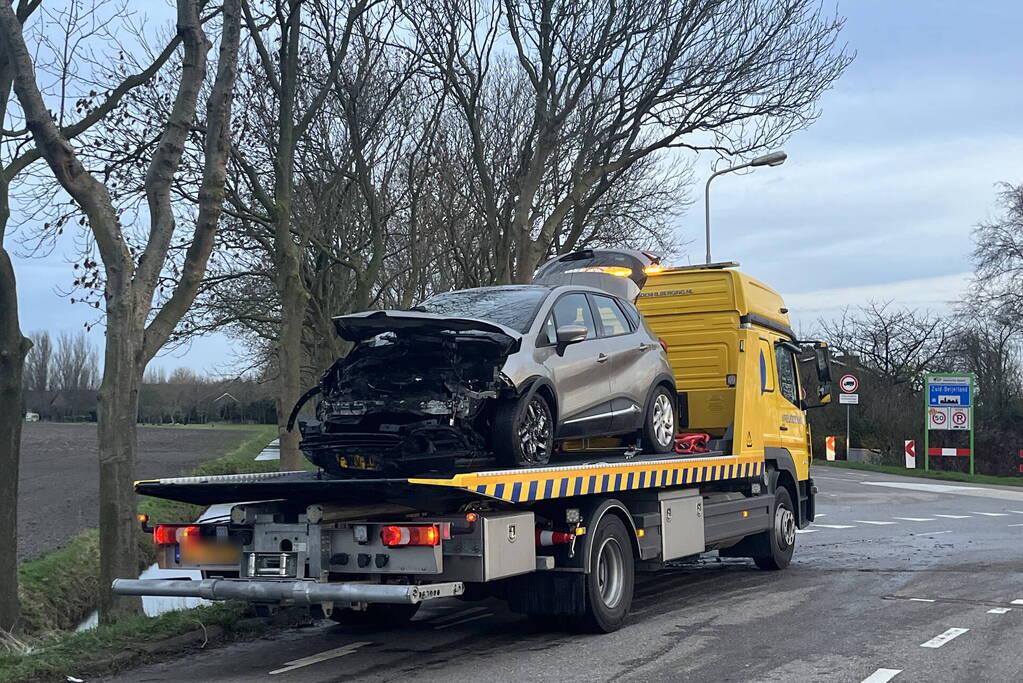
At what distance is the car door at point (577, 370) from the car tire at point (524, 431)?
294mm

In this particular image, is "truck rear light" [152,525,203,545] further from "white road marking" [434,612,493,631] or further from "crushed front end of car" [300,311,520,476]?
"white road marking" [434,612,493,631]

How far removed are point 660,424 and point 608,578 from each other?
6.96 feet

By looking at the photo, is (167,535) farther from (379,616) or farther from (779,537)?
(779,537)

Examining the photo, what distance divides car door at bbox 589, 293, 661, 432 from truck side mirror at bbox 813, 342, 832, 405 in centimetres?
341

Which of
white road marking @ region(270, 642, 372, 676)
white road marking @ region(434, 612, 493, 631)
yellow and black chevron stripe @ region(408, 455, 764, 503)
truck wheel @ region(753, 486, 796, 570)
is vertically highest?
yellow and black chevron stripe @ region(408, 455, 764, 503)

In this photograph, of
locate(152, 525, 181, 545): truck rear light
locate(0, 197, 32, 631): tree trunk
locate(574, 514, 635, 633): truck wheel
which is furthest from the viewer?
locate(0, 197, 32, 631): tree trunk

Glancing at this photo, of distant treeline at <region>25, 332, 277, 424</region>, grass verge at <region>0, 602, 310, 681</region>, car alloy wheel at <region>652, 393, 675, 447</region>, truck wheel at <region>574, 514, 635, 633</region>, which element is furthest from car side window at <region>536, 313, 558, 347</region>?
distant treeline at <region>25, 332, 277, 424</region>

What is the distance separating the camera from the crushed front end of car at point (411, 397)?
7293mm

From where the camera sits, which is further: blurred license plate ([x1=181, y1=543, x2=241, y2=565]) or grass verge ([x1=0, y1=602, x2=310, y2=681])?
blurred license plate ([x1=181, y1=543, x2=241, y2=565])

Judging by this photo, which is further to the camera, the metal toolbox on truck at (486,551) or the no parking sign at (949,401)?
the no parking sign at (949,401)

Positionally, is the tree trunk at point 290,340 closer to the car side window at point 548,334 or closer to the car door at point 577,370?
the car door at point 577,370

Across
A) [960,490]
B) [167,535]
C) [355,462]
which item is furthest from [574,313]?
[960,490]

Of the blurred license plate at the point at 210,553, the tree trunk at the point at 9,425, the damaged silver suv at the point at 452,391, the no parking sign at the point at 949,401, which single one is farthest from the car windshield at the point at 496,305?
the no parking sign at the point at 949,401

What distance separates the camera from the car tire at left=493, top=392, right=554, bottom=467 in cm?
757
